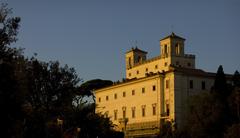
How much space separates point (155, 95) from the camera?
83.1 m

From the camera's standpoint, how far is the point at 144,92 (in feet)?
282

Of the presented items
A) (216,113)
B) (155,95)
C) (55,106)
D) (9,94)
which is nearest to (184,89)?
(155,95)

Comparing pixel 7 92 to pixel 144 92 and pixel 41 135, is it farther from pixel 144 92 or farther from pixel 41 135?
pixel 144 92

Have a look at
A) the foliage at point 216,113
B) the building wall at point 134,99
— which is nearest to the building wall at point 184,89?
the building wall at point 134,99

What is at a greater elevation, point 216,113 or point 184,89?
point 184,89

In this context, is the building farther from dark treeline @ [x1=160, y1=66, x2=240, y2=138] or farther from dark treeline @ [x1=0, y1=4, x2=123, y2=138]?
dark treeline @ [x1=0, y1=4, x2=123, y2=138]

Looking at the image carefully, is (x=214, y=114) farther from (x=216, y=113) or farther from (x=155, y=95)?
(x=155, y=95)

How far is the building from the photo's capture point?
80625 mm

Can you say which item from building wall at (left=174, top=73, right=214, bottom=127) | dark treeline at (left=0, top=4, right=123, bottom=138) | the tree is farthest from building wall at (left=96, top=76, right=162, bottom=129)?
the tree

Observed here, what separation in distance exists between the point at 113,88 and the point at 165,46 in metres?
14.9

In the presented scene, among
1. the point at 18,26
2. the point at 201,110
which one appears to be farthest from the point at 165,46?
the point at 18,26

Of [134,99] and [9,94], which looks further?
[134,99]

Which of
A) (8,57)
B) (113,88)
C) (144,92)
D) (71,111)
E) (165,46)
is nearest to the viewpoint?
(8,57)

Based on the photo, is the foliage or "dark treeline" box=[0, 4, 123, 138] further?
the foliage
